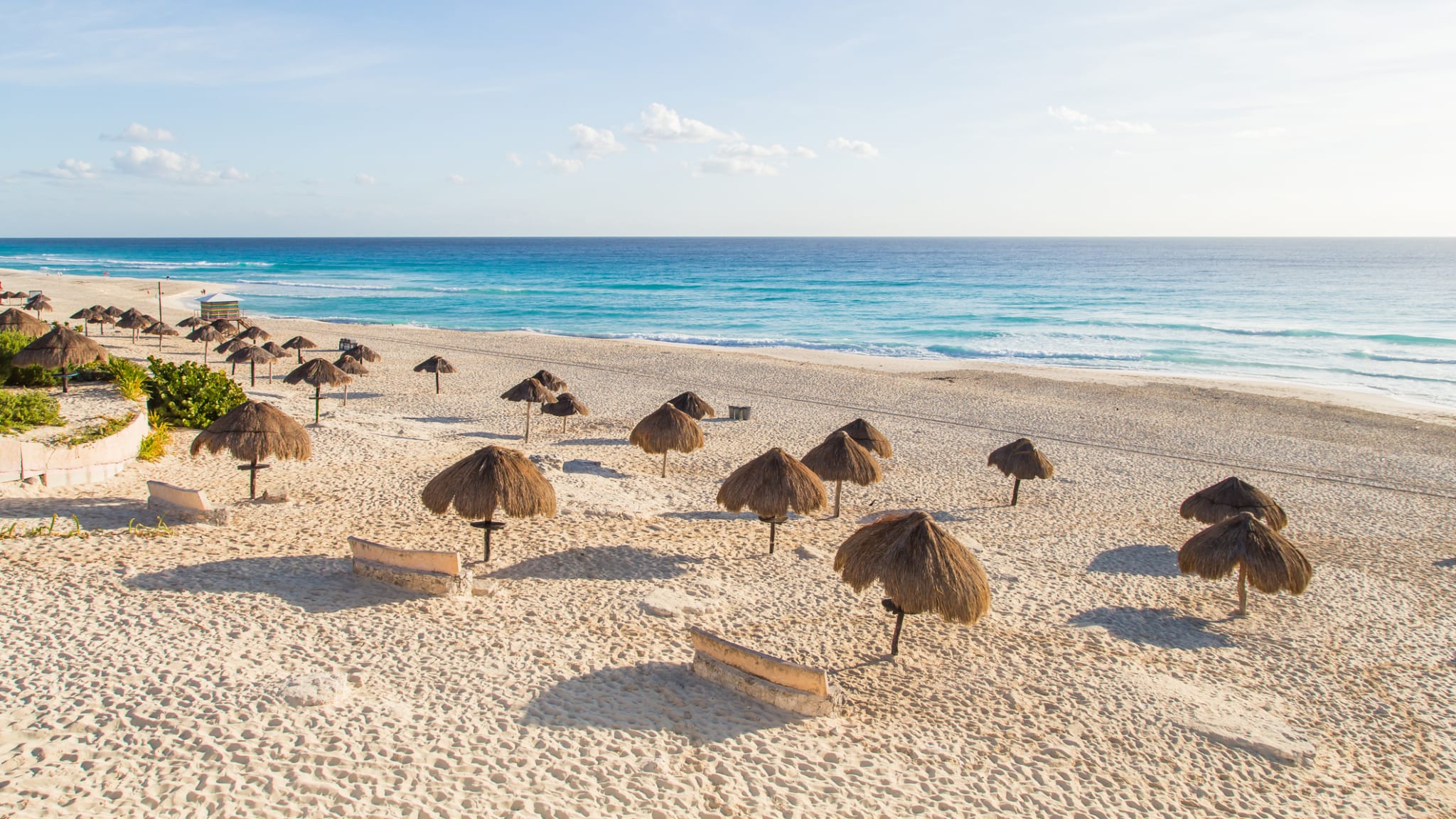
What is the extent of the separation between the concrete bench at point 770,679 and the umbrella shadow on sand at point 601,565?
272cm

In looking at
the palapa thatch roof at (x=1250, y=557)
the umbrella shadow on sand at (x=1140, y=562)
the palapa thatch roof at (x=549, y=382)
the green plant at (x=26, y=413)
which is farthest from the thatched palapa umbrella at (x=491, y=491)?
the palapa thatch roof at (x=549, y=382)

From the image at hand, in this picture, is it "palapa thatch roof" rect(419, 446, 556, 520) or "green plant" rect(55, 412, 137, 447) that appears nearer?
"palapa thatch roof" rect(419, 446, 556, 520)

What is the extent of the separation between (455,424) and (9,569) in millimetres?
10255

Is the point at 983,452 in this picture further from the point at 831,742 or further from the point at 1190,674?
the point at 831,742

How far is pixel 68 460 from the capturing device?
38.7ft

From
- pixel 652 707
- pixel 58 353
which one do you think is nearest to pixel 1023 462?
pixel 652 707

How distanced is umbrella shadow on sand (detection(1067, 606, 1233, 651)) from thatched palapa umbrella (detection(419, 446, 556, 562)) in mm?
6368

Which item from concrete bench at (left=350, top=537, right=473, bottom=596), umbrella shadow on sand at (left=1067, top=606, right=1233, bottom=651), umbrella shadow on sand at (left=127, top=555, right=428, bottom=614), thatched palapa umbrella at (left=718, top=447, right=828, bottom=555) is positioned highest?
thatched palapa umbrella at (left=718, top=447, right=828, bottom=555)

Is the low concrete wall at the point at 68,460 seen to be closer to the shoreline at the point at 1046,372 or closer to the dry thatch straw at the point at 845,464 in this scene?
the dry thatch straw at the point at 845,464

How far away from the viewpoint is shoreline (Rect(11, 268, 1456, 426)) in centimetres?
2588

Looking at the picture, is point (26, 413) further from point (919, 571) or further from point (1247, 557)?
point (1247, 557)

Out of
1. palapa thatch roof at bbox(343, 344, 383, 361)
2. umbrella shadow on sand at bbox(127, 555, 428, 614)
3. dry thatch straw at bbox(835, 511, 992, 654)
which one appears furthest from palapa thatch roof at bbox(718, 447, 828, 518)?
palapa thatch roof at bbox(343, 344, 383, 361)

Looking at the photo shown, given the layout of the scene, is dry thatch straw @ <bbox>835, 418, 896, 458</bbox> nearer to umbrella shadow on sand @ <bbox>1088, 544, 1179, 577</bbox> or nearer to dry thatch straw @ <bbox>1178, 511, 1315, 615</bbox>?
umbrella shadow on sand @ <bbox>1088, 544, 1179, 577</bbox>

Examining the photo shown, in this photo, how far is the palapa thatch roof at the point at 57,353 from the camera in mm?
15117
